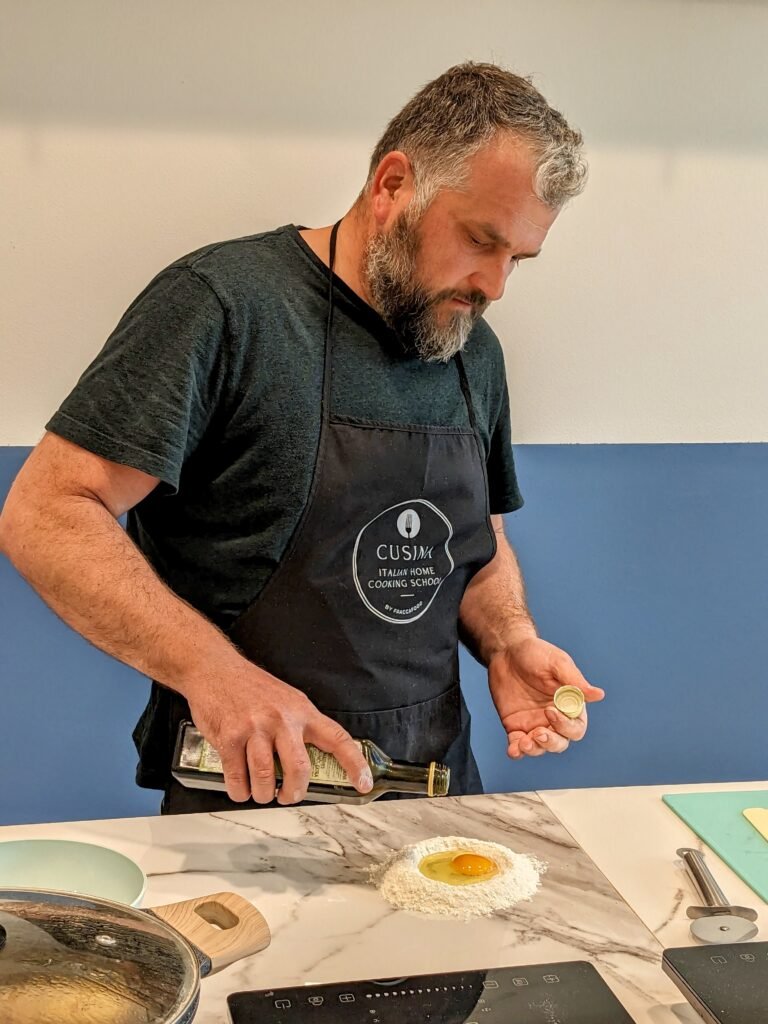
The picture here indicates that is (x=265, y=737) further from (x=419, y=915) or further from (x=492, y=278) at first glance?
(x=492, y=278)

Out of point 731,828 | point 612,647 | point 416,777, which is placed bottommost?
point 612,647

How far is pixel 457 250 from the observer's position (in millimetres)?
1556

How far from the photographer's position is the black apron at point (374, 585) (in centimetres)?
155

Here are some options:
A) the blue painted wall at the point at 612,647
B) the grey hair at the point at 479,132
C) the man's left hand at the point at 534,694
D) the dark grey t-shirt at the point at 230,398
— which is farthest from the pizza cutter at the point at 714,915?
the blue painted wall at the point at 612,647

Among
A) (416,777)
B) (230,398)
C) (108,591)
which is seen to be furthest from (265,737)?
(230,398)

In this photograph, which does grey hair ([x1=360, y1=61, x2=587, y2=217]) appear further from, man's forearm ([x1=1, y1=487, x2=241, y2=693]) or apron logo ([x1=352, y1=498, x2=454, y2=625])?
man's forearm ([x1=1, y1=487, x2=241, y2=693])

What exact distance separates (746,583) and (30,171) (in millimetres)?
1781

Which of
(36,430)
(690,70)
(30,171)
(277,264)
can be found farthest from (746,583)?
(30,171)

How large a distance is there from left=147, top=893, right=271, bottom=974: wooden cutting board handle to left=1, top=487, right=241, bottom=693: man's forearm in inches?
11.3

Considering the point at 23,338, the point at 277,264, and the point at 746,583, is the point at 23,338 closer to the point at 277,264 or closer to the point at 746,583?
the point at 277,264

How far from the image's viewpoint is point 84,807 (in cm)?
226

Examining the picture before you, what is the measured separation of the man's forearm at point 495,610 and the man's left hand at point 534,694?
0.12 ft

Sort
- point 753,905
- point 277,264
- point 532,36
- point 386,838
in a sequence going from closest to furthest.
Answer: point 753,905, point 386,838, point 277,264, point 532,36

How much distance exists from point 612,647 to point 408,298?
1.18 metres
